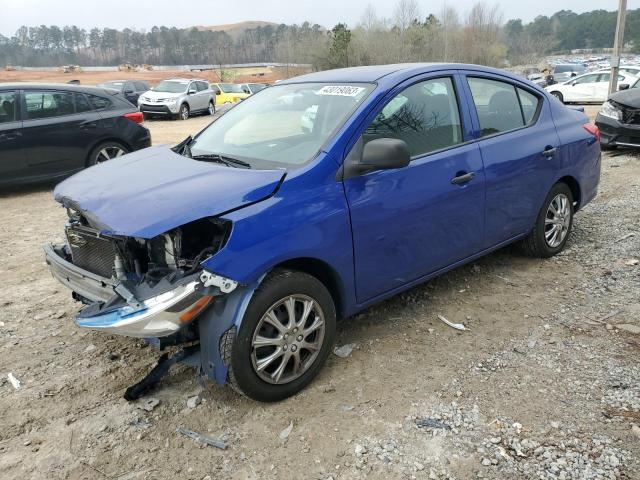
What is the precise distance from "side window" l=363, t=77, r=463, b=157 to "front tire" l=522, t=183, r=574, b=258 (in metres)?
1.37

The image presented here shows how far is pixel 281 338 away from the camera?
9.66ft

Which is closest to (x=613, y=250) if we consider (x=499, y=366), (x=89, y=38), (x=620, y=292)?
(x=620, y=292)

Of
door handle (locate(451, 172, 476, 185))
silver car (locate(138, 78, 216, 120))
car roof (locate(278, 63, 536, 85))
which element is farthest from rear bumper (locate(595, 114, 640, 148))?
silver car (locate(138, 78, 216, 120))

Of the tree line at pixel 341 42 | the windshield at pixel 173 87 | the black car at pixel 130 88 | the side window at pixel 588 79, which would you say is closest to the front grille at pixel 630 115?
the side window at pixel 588 79

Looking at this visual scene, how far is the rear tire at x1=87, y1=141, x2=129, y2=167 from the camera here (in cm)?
837

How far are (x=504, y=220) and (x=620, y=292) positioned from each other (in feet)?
3.52

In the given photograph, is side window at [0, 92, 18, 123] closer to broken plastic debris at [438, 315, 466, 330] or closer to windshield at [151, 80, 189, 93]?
broken plastic debris at [438, 315, 466, 330]

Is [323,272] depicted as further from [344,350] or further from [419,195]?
[419,195]

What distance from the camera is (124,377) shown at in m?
3.33

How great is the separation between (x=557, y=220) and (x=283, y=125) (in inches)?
107

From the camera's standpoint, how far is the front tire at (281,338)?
279 centimetres

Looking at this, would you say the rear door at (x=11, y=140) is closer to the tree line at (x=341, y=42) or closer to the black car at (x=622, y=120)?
the black car at (x=622, y=120)

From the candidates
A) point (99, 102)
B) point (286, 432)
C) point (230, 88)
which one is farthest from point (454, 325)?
point (230, 88)

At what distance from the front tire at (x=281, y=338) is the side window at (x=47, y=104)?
662 cm
